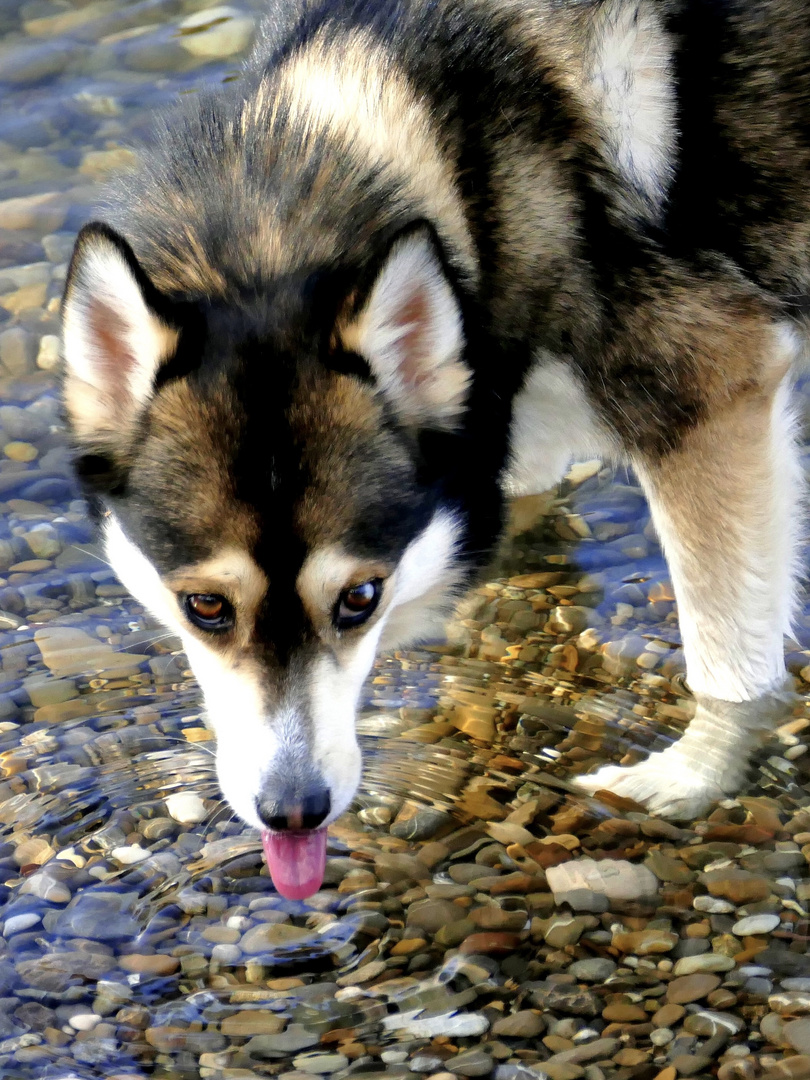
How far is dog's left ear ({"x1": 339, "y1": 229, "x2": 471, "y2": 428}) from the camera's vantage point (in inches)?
129

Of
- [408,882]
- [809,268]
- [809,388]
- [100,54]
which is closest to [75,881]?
[408,882]

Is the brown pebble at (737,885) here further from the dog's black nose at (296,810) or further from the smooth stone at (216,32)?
the smooth stone at (216,32)

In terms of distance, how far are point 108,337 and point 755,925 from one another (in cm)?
255

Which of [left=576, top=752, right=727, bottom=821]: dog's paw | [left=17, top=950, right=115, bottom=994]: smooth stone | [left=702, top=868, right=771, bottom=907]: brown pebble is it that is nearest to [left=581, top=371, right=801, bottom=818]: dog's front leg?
[left=576, top=752, right=727, bottom=821]: dog's paw

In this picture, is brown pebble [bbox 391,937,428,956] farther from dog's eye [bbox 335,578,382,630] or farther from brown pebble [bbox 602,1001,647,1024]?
dog's eye [bbox 335,578,382,630]

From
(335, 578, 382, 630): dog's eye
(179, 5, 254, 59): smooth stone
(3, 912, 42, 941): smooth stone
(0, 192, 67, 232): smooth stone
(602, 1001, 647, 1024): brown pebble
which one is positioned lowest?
(602, 1001, 647, 1024): brown pebble

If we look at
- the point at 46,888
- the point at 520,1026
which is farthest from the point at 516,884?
the point at 46,888

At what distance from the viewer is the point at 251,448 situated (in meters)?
3.35

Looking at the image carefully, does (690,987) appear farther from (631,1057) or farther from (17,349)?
(17,349)

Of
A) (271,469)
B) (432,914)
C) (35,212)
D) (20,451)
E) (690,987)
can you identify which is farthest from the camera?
(35,212)

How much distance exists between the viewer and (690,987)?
146 inches

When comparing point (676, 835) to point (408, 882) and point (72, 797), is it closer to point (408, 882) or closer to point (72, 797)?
point (408, 882)

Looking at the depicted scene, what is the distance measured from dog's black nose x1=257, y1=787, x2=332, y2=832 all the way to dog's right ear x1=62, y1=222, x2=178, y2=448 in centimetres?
107

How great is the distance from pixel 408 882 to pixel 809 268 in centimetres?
239
